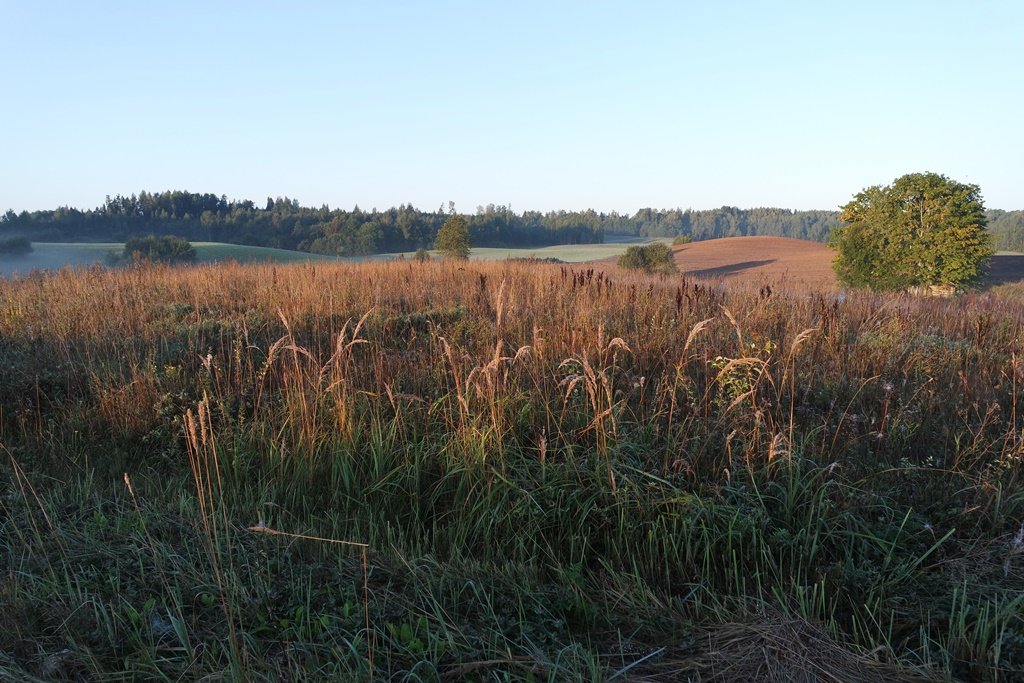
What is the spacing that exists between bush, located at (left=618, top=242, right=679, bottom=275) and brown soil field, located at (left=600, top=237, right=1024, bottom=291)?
4.38 feet

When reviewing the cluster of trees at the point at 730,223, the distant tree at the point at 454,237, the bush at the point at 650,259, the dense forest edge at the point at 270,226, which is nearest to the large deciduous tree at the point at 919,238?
the bush at the point at 650,259

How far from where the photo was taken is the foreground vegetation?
1959mm

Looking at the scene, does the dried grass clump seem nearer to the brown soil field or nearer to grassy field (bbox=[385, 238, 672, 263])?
the brown soil field

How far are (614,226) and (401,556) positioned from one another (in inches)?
5050

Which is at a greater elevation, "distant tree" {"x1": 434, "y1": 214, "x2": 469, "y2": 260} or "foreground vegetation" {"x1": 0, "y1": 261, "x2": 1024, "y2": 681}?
"distant tree" {"x1": 434, "y1": 214, "x2": 469, "y2": 260}

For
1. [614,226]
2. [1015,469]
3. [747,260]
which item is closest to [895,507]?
[1015,469]

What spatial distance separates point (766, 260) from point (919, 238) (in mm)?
23671

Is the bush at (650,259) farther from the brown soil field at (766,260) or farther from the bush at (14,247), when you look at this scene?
the bush at (14,247)

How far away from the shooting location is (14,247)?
46781 mm

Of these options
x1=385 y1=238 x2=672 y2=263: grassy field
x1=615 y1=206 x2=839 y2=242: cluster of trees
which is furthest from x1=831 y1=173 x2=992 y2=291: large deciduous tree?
x1=615 y1=206 x2=839 y2=242: cluster of trees

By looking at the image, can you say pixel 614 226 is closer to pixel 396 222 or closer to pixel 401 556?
pixel 396 222

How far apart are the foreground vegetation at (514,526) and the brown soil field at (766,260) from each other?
94.1ft

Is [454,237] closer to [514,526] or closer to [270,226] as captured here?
[514,526]

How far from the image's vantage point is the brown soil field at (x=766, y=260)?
35.6m
